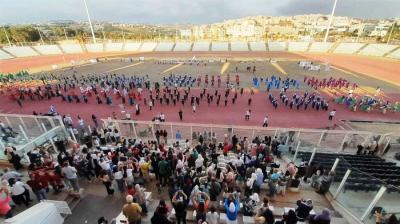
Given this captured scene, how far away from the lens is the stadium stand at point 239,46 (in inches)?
2396

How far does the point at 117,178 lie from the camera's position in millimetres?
6859

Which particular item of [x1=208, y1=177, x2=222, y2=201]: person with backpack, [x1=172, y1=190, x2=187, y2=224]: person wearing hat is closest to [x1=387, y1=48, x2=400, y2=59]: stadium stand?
[x1=208, y1=177, x2=222, y2=201]: person with backpack

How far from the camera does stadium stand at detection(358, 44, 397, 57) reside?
48.5m

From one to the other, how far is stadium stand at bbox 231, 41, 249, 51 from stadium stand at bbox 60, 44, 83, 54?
141ft

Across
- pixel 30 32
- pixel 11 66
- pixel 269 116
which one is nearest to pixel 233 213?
pixel 269 116

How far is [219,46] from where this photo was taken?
209ft

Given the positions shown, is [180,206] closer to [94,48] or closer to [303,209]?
[303,209]

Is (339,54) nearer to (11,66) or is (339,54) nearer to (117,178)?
(117,178)

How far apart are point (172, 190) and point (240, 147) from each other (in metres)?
4.96

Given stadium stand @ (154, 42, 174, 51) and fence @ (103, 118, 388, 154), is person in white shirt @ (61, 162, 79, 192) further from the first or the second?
stadium stand @ (154, 42, 174, 51)

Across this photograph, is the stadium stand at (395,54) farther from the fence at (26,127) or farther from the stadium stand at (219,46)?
the fence at (26,127)

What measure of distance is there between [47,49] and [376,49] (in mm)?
82517

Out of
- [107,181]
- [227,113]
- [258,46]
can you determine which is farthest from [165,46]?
[107,181]

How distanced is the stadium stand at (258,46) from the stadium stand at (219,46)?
6756 mm
